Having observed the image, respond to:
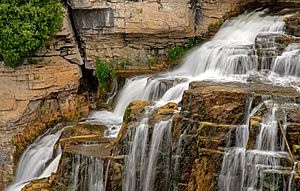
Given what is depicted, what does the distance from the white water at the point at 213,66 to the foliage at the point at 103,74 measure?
0.94 metres

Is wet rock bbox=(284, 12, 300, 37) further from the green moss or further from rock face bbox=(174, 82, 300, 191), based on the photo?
the green moss

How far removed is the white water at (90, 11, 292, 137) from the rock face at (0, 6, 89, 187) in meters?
0.99

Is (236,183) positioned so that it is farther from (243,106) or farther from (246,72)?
(246,72)

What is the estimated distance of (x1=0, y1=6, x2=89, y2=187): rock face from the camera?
1371cm

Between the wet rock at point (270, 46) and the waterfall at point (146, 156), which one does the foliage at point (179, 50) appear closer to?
the wet rock at point (270, 46)

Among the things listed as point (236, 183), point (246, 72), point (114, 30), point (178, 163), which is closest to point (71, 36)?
point (114, 30)

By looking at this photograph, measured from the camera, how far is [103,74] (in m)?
15.4

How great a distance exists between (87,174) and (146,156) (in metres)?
1.44

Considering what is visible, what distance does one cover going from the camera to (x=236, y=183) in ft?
31.4

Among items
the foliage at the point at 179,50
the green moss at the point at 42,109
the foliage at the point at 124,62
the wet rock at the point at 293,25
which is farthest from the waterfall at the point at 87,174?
the wet rock at the point at 293,25

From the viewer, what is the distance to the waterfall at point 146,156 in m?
A: 10.6

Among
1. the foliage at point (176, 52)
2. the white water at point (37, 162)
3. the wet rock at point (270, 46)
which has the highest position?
the wet rock at point (270, 46)

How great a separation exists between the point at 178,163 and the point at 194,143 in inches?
22.7

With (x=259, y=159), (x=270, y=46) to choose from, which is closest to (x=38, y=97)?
(x=270, y=46)
